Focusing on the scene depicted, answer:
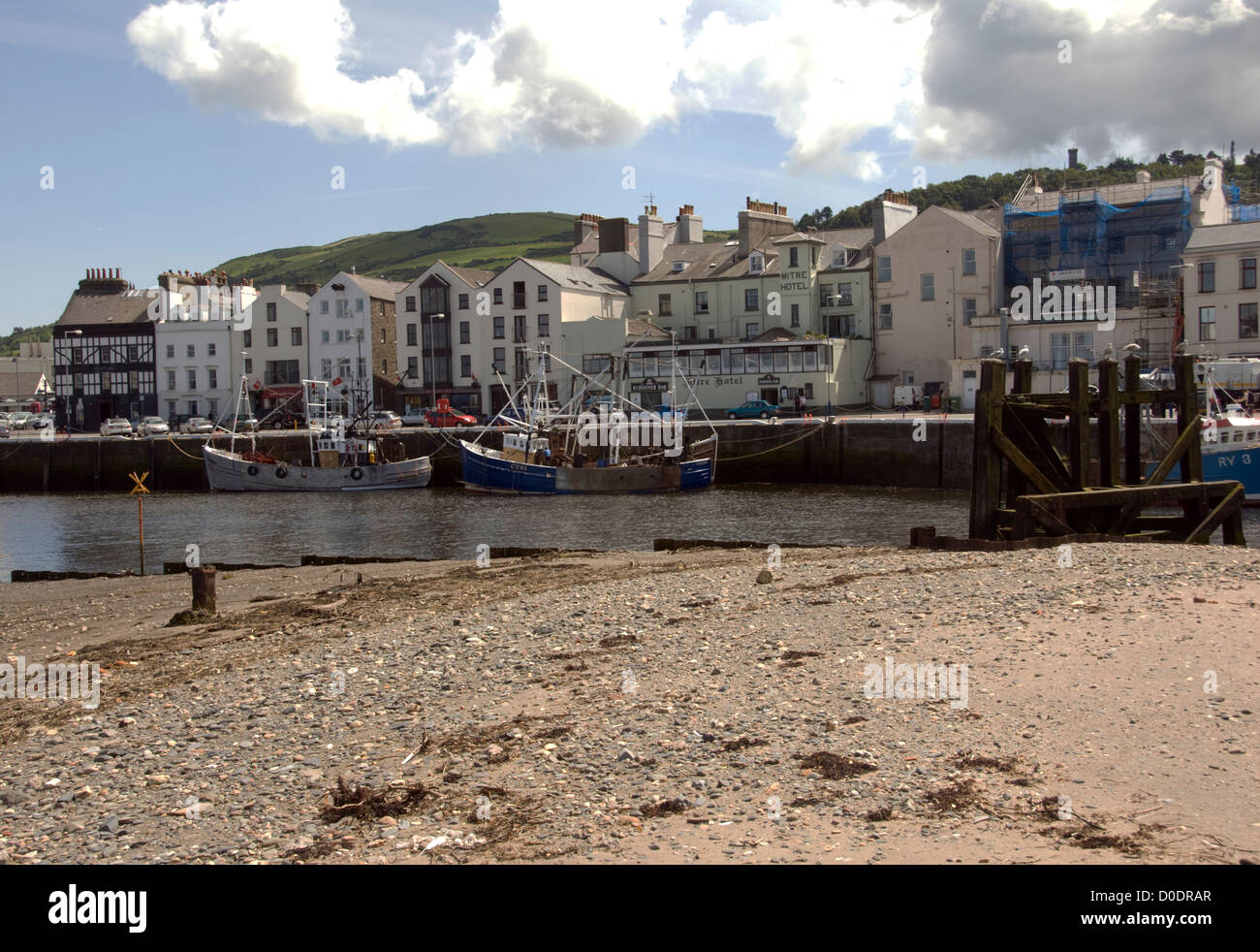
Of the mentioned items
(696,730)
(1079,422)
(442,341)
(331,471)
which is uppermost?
(442,341)

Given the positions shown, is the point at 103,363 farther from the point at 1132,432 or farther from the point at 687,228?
the point at 1132,432

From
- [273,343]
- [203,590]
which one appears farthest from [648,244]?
[203,590]

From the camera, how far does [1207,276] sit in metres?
58.8

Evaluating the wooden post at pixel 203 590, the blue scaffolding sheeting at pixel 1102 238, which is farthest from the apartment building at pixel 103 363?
the wooden post at pixel 203 590

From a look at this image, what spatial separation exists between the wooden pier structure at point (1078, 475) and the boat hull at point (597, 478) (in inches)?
1164

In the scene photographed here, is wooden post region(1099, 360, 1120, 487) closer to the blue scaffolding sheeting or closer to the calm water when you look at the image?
the calm water

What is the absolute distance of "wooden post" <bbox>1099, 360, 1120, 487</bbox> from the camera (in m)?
20.7

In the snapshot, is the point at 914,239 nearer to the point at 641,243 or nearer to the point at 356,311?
the point at 641,243

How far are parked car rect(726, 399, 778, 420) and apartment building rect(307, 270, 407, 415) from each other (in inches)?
1135

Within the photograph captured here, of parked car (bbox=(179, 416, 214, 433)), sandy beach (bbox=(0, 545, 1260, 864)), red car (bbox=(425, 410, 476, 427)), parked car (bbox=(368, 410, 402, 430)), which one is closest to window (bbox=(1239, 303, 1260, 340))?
red car (bbox=(425, 410, 476, 427))

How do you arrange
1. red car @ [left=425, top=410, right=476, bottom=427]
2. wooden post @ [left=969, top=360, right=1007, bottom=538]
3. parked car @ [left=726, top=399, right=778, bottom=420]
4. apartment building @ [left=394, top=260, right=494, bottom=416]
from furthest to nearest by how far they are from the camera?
apartment building @ [left=394, top=260, right=494, bottom=416], red car @ [left=425, top=410, right=476, bottom=427], parked car @ [left=726, top=399, right=778, bottom=420], wooden post @ [left=969, top=360, right=1007, bottom=538]

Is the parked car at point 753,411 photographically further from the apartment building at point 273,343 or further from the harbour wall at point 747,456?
the apartment building at point 273,343

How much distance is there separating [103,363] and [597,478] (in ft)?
187
